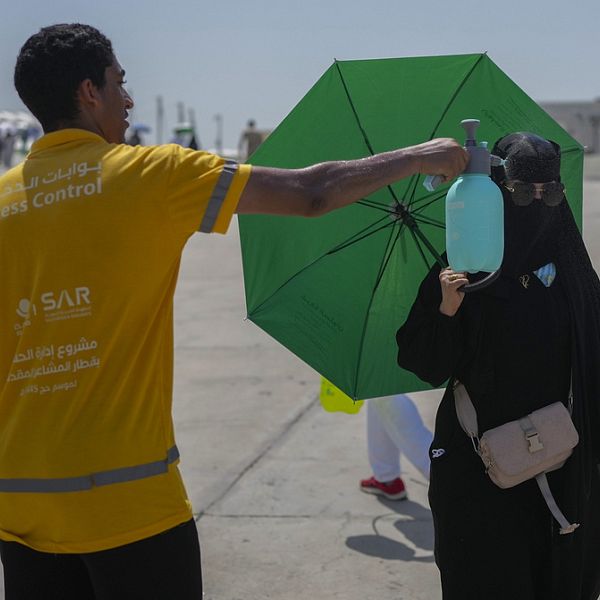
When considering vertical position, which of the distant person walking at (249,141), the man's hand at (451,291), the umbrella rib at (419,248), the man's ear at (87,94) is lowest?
the man's hand at (451,291)

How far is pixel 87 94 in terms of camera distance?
244cm

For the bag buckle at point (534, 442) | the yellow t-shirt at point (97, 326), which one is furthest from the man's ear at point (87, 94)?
the bag buckle at point (534, 442)

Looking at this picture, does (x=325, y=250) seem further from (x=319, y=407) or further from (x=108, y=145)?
(x=319, y=407)

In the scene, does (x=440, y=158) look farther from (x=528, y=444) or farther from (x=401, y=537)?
(x=401, y=537)

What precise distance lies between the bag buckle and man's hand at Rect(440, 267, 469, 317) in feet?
1.31

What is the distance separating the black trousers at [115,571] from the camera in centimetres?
236

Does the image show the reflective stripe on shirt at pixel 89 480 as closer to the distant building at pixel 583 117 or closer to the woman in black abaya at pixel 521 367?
the woman in black abaya at pixel 521 367

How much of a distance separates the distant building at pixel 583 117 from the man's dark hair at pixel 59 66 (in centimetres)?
7673

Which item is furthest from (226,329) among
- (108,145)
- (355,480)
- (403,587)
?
(108,145)

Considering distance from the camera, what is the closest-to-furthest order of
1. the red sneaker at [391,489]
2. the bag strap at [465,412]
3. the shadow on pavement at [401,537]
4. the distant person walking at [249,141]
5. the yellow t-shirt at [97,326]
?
the yellow t-shirt at [97,326], the bag strap at [465,412], the shadow on pavement at [401,537], the red sneaker at [391,489], the distant person walking at [249,141]

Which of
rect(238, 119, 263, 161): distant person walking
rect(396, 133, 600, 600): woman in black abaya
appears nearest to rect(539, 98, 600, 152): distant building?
rect(238, 119, 263, 161): distant person walking

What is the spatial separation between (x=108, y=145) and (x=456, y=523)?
148 centimetres

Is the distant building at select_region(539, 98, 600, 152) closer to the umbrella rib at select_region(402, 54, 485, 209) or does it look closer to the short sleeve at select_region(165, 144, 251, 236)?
the umbrella rib at select_region(402, 54, 485, 209)

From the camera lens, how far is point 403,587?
466 cm
